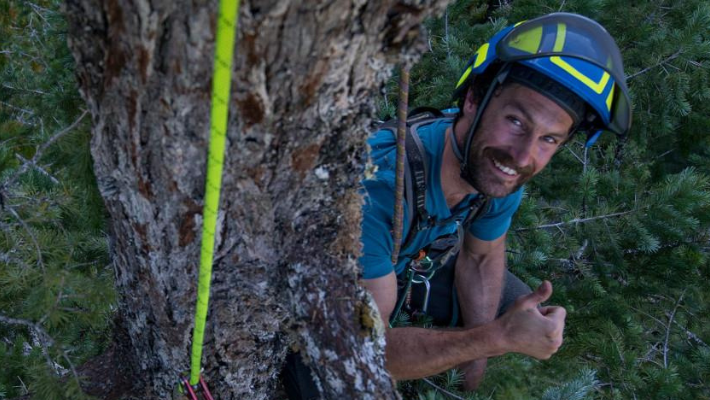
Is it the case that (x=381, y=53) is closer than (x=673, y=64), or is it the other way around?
(x=381, y=53)

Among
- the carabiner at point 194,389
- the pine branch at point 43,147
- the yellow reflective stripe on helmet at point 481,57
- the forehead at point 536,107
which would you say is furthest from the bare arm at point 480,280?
the pine branch at point 43,147

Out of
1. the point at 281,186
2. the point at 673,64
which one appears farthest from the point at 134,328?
the point at 673,64

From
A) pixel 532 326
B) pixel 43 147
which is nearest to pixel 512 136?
pixel 532 326

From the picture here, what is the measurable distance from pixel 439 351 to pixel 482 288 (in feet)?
3.37

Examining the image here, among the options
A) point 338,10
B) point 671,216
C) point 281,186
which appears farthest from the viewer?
point 671,216

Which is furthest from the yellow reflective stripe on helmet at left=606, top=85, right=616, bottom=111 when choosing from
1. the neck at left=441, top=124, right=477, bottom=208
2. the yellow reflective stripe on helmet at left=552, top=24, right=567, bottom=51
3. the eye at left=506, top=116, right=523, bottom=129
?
the neck at left=441, top=124, right=477, bottom=208

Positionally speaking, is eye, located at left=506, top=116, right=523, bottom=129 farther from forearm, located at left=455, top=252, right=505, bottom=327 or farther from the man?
forearm, located at left=455, top=252, right=505, bottom=327

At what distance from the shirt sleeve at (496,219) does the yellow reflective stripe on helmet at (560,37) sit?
2.65 ft

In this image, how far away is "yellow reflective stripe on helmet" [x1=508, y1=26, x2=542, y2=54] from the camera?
7.57 ft

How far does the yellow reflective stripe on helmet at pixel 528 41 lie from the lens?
7.57ft

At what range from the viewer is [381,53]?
3.86 feet

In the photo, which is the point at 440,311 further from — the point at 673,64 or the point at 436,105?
the point at 673,64

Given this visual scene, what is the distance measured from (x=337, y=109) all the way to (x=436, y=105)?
7.91 feet

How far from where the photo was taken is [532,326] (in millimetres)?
2156
